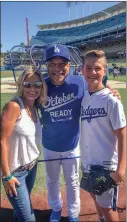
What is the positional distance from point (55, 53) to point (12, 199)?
4.37ft

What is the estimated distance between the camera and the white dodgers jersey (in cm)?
198

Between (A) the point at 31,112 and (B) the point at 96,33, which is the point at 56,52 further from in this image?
(B) the point at 96,33

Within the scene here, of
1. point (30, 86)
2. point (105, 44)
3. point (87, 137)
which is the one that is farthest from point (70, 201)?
point (105, 44)

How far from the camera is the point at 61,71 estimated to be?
2.35 meters

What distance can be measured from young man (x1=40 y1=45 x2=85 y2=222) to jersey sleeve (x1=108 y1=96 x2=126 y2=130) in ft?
1.64

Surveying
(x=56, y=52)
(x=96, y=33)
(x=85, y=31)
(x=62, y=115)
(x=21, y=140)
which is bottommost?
(x=21, y=140)

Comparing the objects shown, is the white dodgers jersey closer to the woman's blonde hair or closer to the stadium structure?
the woman's blonde hair

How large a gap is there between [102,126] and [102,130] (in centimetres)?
3

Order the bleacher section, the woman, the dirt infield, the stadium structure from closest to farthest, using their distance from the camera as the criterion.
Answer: the woman < the dirt infield < the stadium structure < the bleacher section

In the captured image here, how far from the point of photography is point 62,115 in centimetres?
245

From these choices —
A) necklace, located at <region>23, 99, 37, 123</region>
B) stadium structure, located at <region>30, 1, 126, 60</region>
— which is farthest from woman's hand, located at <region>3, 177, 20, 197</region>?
stadium structure, located at <region>30, 1, 126, 60</region>

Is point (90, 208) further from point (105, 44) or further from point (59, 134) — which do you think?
point (105, 44)

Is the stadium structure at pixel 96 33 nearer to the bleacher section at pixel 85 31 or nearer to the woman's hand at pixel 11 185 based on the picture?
the bleacher section at pixel 85 31

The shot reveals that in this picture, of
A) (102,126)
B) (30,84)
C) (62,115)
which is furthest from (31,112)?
(102,126)
